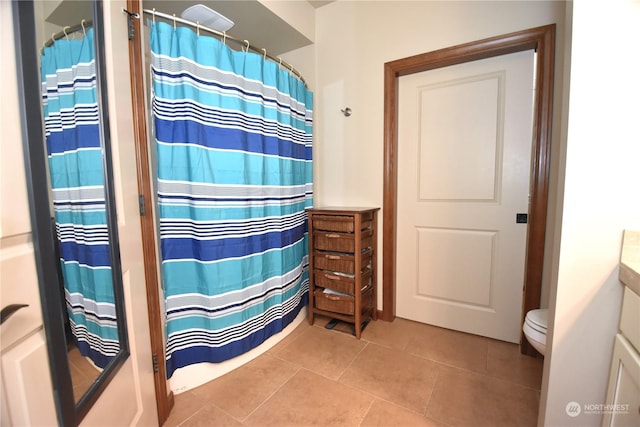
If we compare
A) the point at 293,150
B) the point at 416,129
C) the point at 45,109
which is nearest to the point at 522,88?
the point at 416,129

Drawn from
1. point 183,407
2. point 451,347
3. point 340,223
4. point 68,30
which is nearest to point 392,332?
point 451,347

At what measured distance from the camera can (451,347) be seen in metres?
1.84

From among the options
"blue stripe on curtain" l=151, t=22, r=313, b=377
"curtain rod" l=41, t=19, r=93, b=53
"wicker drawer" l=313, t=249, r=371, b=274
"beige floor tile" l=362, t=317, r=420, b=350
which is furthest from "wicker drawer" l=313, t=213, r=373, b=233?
"curtain rod" l=41, t=19, r=93, b=53

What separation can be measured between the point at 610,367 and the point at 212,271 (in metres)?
1.62

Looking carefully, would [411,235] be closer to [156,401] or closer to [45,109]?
[156,401]

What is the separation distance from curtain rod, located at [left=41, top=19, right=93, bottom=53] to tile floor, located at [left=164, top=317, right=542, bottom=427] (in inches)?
60.6

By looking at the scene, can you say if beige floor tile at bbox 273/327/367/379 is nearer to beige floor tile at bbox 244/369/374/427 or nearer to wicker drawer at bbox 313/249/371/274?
beige floor tile at bbox 244/369/374/427

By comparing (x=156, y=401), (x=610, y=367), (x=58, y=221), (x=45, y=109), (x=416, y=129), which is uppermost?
(x=416, y=129)

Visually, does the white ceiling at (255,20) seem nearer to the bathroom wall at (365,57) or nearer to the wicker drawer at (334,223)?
the bathroom wall at (365,57)

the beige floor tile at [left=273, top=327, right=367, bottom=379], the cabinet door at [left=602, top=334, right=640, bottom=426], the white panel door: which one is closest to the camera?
the cabinet door at [left=602, top=334, right=640, bottom=426]

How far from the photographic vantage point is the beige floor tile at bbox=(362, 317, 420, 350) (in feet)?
6.23

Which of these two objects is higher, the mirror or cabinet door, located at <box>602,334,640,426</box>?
the mirror

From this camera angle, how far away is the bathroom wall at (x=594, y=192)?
2.48ft

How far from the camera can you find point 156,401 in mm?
1210
